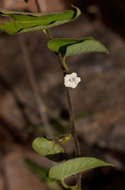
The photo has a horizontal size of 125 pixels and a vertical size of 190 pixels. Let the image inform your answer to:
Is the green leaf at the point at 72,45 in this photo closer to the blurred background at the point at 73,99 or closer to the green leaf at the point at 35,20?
the green leaf at the point at 35,20

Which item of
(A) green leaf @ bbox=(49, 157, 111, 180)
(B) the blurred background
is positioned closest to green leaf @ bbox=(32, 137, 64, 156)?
(A) green leaf @ bbox=(49, 157, 111, 180)

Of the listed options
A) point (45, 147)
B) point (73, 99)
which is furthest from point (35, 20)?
point (73, 99)

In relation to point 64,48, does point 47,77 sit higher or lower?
lower

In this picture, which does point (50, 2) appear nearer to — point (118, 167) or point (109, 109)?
point (109, 109)

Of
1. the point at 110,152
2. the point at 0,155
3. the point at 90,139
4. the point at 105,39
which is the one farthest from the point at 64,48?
the point at 105,39

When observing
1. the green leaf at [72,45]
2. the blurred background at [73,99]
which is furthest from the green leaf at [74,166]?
the blurred background at [73,99]
